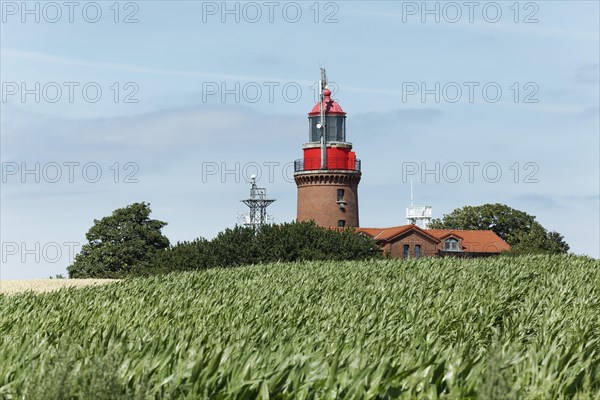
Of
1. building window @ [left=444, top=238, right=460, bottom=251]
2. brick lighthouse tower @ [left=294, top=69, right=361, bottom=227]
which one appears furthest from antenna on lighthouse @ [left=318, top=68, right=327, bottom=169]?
building window @ [left=444, top=238, right=460, bottom=251]

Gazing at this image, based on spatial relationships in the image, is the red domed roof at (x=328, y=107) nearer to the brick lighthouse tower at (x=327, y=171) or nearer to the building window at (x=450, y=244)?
the brick lighthouse tower at (x=327, y=171)

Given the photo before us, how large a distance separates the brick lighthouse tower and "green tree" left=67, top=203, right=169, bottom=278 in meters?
14.3

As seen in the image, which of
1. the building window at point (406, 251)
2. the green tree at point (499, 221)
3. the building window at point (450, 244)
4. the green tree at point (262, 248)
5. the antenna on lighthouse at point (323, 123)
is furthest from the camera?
the green tree at point (499, 221)

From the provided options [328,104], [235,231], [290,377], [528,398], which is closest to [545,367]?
[528,398]

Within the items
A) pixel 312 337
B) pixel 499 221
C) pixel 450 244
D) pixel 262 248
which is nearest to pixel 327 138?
pixel 262 248

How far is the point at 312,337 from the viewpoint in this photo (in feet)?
41.7

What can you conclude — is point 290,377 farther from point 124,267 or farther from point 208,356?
point 124,267

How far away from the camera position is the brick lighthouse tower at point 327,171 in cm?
7275

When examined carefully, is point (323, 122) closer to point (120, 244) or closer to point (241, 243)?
point (241, 243)

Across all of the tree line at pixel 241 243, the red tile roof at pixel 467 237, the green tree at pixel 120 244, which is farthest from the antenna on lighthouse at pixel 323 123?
the green tree at pixel 120 244

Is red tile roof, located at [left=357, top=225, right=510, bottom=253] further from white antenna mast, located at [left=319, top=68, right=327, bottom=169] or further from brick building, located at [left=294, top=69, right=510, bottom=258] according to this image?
white antenna mast, located at [left=319, top=68, right=327, bottom=169]

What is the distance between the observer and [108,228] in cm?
8125

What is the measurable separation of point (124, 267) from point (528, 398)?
72.9m

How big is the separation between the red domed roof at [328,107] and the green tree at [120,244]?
1876 centimetres
